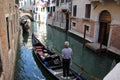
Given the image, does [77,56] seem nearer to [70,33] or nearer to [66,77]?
[66,77]

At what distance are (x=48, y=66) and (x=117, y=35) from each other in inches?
202

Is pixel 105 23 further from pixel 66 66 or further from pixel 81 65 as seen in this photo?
pixel 66 66

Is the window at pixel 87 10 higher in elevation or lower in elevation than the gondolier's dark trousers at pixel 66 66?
higher

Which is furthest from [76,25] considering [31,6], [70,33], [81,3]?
[31,6]

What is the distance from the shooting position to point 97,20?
11859 millimetres

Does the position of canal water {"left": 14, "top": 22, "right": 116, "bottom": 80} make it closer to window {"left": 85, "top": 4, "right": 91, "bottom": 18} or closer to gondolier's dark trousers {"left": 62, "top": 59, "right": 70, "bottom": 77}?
gondolier's dark trousers {"left": 62, "top": 59, "right": 70, "bottom": 77}

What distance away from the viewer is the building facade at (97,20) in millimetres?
9773

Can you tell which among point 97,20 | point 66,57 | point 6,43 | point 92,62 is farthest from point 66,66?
point 97,20

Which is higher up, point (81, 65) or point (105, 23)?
point (105, 23)

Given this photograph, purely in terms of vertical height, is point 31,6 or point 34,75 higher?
point 31,6

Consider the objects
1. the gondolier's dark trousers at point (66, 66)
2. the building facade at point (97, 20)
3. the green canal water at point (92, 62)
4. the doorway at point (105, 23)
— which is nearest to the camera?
the gondolier's dark trousers at point (66, 66)

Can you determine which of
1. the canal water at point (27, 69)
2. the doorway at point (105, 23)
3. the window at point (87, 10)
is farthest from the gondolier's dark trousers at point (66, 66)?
the window at point (87, 10)

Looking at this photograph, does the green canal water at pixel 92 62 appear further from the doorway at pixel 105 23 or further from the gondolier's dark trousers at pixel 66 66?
the doorway at pixel 105 23

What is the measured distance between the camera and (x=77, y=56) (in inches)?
390
